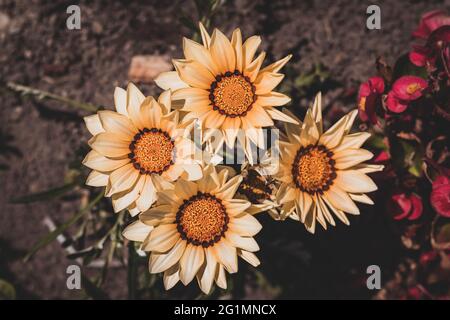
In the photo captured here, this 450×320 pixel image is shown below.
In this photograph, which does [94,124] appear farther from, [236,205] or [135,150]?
[236,205]

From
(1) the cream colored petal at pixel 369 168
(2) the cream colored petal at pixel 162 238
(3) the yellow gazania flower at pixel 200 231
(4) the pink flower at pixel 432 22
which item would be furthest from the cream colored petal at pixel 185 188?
(4) the pink flower at pixel 432 22

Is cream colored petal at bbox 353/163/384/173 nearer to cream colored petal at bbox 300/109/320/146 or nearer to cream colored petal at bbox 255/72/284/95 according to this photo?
cream colored petal at bbox 300/109/320/146

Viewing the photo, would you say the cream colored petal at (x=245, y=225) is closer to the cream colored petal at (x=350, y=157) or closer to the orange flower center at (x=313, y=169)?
the orange flower center at (x=313, y=169)

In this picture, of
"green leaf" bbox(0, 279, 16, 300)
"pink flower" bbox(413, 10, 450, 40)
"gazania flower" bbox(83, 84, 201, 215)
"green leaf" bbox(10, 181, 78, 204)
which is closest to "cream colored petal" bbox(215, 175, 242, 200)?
"gazania flower" bbox(83, 84, 201, 215)

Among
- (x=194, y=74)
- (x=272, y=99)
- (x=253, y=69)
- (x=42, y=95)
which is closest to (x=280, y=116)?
(x=272, y=99)

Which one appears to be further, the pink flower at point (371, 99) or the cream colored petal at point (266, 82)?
the pink flower at point (371, 99)

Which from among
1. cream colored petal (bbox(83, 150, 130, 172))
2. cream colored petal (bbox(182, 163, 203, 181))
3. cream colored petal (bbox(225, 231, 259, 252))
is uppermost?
cream colored petal (bbox(83, 150, 130, 172))
